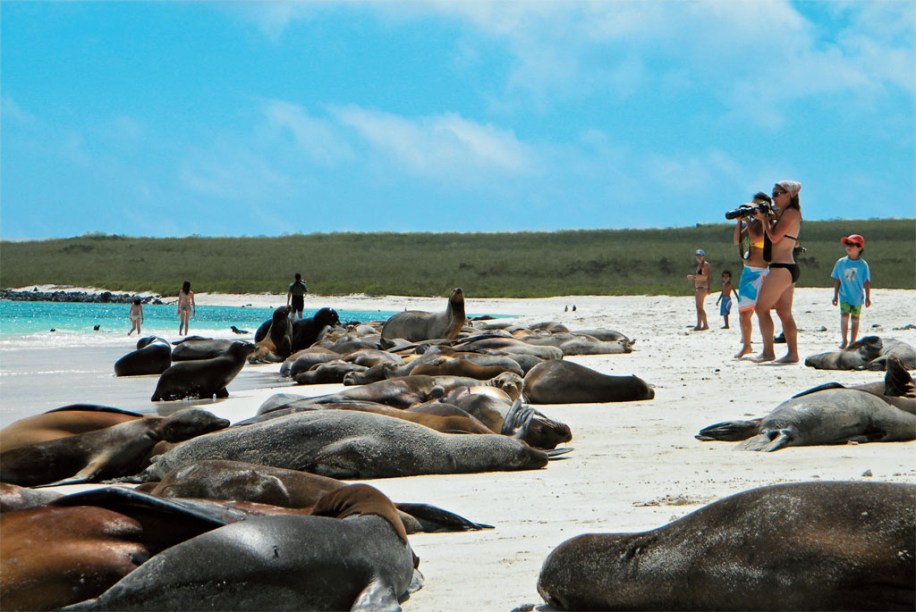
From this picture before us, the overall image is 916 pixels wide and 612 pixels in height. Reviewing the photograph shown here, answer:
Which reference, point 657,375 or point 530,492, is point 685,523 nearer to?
point 530,492

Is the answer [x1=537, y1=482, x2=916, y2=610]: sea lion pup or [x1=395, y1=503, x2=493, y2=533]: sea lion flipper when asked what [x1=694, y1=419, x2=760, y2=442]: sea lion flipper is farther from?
[x1=537, y1=482, x2=916, y2=610]: sea lion pup

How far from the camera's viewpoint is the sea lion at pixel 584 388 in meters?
10.5

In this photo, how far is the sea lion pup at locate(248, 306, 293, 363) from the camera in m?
18.8

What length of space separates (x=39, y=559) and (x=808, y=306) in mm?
27029

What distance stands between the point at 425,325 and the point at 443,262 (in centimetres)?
5942

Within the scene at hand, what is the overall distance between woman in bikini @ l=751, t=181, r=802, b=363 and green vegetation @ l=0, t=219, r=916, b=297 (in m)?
30.5

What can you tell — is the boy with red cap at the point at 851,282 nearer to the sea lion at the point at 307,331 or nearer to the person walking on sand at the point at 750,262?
the person walking on sand at the point at 750,262

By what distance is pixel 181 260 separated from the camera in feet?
291

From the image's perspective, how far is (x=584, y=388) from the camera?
1059 cm

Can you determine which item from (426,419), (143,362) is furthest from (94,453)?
(143,362)

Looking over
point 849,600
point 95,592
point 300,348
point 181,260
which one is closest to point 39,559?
point 95,592

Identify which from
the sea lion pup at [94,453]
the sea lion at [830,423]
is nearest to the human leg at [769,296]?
the sea lion at [830,423]

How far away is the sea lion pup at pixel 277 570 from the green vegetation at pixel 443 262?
41148mm

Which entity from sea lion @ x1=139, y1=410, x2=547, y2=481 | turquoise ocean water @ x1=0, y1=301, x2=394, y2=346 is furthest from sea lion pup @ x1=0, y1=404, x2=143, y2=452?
turquoise ocean water @ x1=0, y1=301, x2=394, y2=346
